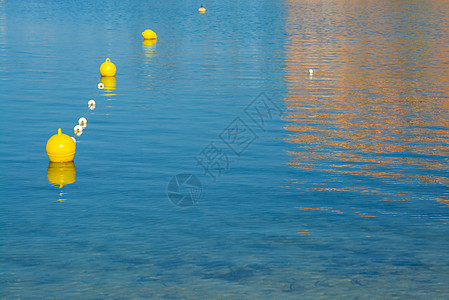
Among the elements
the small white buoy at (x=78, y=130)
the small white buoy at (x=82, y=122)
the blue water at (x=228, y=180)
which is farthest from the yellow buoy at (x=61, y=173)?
the small white buoy at (x=82, y=122)

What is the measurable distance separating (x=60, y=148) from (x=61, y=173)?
34.9 inches

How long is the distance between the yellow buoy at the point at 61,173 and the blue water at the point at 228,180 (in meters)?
0.13

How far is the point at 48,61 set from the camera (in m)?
44.1

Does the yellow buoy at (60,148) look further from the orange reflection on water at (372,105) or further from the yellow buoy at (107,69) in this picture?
Result: the yellow buoy at (107,69)

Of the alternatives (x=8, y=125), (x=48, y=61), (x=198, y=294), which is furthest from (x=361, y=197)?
(x=48, y=61)

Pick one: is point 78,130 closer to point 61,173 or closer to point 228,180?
point 61,173

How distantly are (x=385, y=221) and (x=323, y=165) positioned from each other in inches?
193

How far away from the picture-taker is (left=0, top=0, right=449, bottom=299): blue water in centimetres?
1287

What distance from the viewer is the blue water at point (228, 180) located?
1287 cm

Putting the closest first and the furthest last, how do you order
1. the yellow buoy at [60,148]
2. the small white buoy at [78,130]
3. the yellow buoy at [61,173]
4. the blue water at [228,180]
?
the blue water at [228,180] < the yellow buoy at [61,173] < the yellow buoy at [60,148] < the small white buoy at [78,130]

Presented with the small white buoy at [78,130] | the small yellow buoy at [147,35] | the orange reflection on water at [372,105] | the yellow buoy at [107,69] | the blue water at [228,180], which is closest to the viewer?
the blue water at [228,180]

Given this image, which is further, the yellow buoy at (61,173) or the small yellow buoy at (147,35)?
the small yellow buoy at (147,35)

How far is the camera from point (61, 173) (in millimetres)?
19750

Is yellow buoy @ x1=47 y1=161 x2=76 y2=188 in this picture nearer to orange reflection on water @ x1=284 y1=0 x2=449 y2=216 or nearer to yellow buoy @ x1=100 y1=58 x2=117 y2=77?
orange reflection on water @ x1=284 y1=0 x2=449 y2=216
